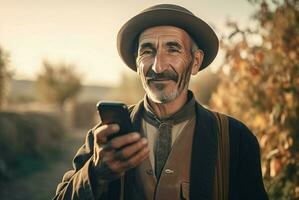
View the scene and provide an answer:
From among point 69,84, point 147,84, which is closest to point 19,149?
point 147,84

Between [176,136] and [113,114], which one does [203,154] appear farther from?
[113,114]

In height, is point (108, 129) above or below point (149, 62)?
below

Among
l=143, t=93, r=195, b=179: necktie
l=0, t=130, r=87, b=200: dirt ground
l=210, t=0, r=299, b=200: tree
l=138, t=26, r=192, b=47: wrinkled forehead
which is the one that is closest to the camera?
l=143, t=93, r=195, b=179: necktie

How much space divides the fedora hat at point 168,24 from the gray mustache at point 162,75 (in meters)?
0.35

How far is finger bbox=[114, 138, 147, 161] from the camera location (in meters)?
1.88

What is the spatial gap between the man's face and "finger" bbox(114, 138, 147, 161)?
753 millimetres

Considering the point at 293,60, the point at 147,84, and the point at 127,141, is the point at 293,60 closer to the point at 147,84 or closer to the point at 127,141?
the point at 147,84

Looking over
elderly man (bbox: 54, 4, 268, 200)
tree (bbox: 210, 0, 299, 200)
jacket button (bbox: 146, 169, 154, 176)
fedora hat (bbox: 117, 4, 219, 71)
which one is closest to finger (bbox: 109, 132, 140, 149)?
elderly man (bbox: 54, 4, 268, 200)

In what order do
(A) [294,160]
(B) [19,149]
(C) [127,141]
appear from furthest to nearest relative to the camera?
(B) [19,149], (A) [294,160], (C) [127,141]

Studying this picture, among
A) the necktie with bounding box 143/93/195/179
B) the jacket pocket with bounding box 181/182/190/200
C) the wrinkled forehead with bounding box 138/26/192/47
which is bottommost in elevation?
the jacket pocket with bounding box 181/182/190/200

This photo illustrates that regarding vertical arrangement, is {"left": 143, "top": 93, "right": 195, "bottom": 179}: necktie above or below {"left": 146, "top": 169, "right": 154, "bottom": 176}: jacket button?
above

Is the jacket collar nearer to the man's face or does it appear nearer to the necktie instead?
the necktie

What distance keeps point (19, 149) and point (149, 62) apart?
11.9 m

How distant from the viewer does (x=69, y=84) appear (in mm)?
27734
